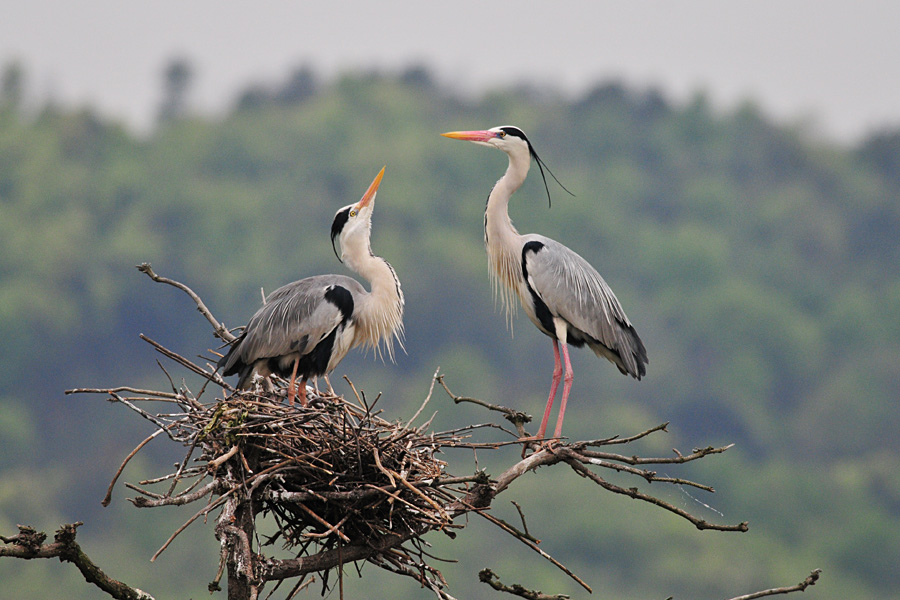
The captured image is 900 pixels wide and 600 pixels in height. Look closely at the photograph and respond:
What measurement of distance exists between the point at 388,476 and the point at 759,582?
35944mm

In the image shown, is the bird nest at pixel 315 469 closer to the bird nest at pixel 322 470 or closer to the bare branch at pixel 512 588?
the bird nest at pixel 322 470

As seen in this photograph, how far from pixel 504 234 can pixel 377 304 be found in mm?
992

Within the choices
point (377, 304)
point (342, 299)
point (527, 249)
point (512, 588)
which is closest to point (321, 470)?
point (512, 588)

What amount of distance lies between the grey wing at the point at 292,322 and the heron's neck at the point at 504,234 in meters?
1.13

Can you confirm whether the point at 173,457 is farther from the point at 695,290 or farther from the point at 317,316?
the point at 317,316

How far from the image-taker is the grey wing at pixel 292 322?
22.2ft

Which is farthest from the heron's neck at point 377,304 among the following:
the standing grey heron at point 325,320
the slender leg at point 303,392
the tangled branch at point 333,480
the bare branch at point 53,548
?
the bare branch at point 53,548

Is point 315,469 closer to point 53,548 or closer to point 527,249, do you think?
point 53,548

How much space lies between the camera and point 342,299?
7141 millimetres

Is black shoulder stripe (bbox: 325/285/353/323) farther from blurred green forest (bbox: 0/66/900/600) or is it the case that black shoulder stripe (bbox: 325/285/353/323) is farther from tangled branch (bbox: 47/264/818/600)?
blurred green forest (bbox: 0/66/900/600)

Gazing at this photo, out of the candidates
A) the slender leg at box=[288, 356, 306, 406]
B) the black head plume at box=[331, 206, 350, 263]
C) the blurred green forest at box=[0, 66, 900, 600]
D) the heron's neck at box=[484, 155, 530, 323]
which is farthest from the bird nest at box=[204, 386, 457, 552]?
the blurred green forest at box=[0, 66, 900, 600]

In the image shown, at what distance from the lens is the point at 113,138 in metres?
62.1

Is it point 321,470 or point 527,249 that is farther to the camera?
point 527,249

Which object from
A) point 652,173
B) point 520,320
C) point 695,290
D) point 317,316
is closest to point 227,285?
point 520,320
